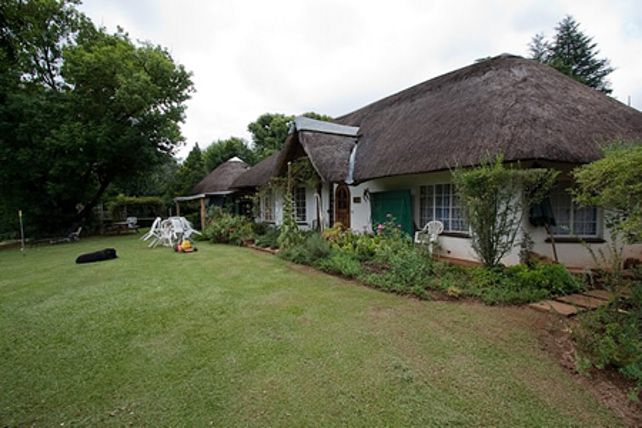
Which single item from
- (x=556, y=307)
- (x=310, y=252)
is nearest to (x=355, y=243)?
(x=310, y=252)

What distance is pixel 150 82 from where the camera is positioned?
1466 cm

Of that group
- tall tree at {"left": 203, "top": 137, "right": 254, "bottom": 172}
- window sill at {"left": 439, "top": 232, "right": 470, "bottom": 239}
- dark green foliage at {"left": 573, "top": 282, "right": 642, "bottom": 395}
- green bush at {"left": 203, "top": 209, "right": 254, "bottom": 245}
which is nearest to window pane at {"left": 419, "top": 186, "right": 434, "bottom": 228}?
window sill at {"left": 439, "top": 232, "right": 470, "bottom": 239}

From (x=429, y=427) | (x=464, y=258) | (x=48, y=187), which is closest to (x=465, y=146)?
(x=464, y=258)

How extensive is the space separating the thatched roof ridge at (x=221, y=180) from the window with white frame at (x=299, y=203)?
233 inches

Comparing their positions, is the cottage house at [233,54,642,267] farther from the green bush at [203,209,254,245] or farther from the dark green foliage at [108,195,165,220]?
the dark green foliage at [108,195,165,220]

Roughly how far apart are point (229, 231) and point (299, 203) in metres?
3.20

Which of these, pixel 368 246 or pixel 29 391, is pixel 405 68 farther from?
pixel 29 391

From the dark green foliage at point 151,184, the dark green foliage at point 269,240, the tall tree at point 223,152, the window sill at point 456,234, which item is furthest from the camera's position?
the tall tree at point 223,152

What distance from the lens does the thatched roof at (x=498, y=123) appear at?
18.6 feet

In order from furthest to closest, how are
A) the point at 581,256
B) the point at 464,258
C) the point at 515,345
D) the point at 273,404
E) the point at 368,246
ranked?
1. the point at 368,246
2. the point at 464,258
3. the point at 581,256
4. the point at 515,345
5. the point at 273,404

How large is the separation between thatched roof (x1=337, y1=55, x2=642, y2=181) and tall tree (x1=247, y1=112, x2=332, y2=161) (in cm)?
1659

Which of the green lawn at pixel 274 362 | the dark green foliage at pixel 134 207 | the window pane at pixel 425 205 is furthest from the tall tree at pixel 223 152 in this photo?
the green lawn at pixel 274 362

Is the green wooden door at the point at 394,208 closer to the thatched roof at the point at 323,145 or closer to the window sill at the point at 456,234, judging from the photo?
the window sill at the point at 456,234

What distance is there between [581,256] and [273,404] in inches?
280
